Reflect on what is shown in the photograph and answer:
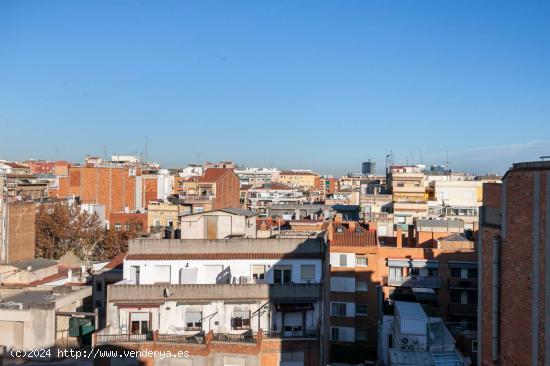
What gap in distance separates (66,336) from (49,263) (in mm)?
13947

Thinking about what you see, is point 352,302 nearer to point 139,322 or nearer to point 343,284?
point 343,284

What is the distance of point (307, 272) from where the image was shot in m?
21.8

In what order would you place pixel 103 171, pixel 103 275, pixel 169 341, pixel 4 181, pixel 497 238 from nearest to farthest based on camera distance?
pixel 497 238
pixel 169 341
pixel 103 275
pixel 4 181
pixel 103 171

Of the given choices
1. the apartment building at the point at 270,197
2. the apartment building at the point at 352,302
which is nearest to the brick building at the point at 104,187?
the apartment building at the point at 270,197

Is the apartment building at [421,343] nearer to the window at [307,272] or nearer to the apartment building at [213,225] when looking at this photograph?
the window at [307,272]

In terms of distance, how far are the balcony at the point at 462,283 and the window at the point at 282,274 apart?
15.6m

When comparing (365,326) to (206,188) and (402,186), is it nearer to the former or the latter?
(206,188)

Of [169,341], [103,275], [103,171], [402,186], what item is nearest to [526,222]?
[169,341]

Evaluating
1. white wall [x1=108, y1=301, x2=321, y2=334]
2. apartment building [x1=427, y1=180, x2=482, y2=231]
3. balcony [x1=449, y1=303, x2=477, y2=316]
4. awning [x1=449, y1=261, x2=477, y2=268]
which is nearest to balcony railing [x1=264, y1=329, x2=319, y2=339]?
white wall [x1=108, y1=301, x2=321, y2=334]

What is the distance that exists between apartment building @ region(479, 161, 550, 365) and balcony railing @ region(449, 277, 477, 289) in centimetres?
1992

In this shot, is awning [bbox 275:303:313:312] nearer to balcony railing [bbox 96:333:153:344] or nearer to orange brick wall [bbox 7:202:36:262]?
balcony railing [bbox 96:333:153:344]

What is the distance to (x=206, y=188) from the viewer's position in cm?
5975

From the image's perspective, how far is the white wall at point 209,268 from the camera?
21594mm

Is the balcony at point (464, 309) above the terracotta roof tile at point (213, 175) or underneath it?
underneath
